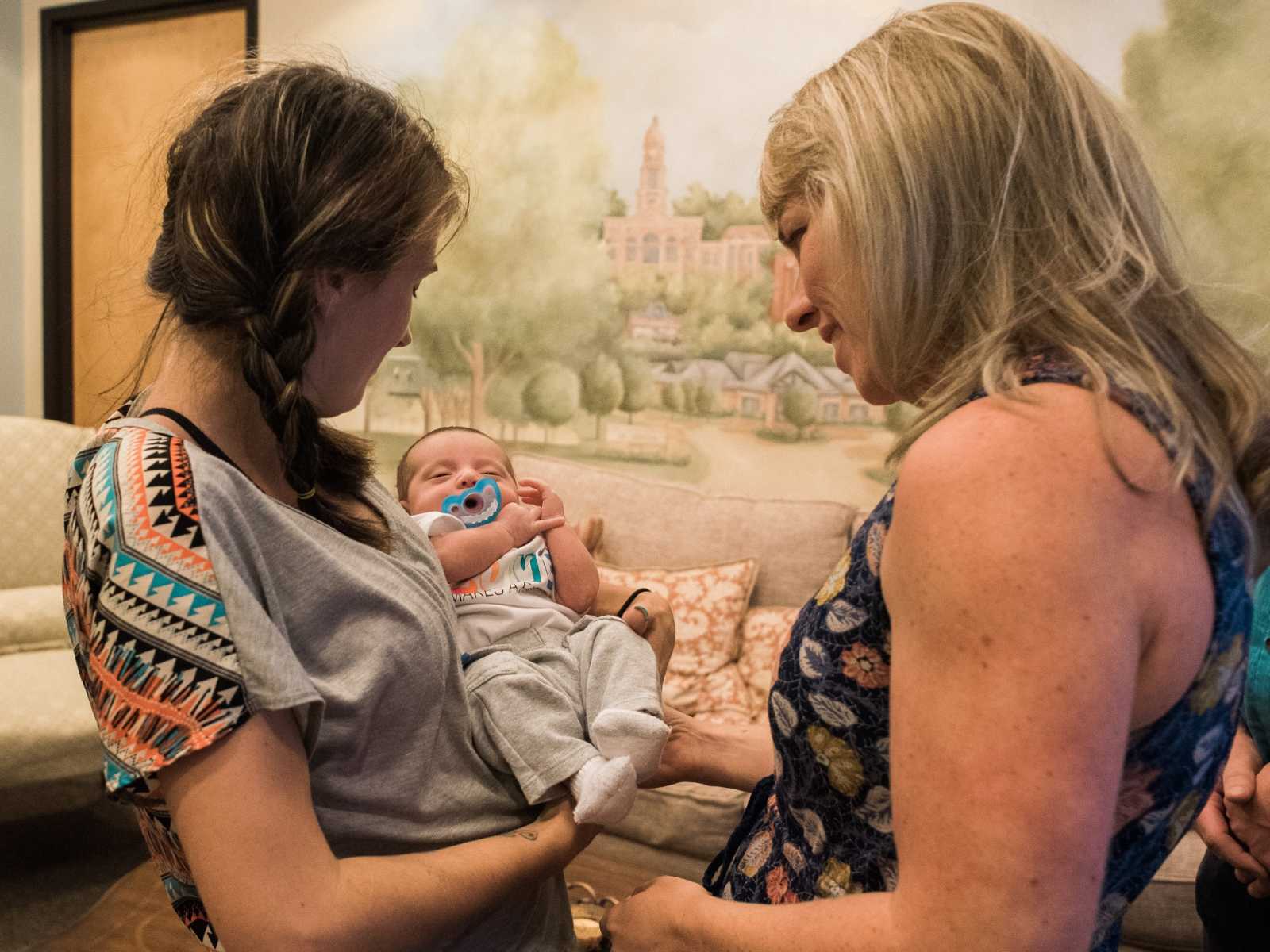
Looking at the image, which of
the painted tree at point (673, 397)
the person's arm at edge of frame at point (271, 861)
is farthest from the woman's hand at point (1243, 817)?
the painted tree at point (673, 397)

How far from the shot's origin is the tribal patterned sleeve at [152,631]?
0.81 meters

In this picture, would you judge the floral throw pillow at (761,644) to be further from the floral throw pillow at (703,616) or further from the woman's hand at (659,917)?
the woman's hand at (659,917)

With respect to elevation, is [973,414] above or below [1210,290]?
below

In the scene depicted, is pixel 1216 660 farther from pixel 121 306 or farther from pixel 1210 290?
pixel 121 306

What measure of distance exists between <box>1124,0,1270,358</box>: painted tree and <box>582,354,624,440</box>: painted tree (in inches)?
83.1

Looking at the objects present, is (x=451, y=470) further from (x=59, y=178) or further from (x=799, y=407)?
(x=59, y=178)

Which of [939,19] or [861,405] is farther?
[861,405]

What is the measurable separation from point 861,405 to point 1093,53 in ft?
4.67

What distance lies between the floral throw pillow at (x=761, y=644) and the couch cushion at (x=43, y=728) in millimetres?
2005

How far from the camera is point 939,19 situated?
92cm

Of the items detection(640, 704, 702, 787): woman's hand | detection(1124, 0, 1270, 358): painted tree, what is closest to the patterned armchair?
detection(640, 704, 702, 787): woman's hand

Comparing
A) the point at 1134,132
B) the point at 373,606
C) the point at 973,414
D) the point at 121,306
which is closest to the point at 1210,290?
the point at 1134,132

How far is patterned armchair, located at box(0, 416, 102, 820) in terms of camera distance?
2.95m

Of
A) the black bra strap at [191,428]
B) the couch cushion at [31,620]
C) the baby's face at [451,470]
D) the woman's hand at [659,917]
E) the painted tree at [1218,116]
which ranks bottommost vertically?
the couch cushion at [31,620]
